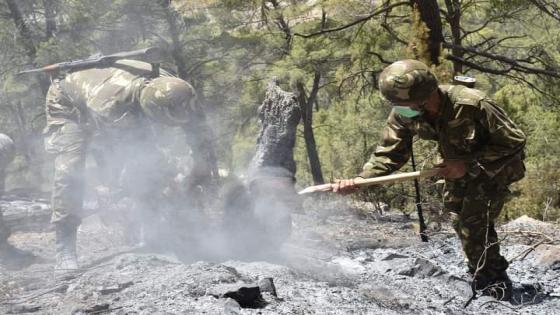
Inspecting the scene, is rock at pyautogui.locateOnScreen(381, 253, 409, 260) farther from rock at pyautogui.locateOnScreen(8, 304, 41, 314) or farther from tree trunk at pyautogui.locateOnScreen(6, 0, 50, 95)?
tree trunk at pyautogui.locateOnScreen(6, 0, 50, 95)

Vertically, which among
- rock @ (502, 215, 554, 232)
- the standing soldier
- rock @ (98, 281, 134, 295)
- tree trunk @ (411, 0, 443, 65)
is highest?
tree trunk @ (411, 0, 443, 65)

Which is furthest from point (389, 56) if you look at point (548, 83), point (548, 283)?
point (548, 283)

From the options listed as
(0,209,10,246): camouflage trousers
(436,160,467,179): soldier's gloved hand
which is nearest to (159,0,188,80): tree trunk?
(0,209,10,246): camouflage trousers

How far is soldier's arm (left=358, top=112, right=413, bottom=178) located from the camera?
13.3ft

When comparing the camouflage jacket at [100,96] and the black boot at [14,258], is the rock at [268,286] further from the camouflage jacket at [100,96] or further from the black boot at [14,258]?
the black boot at [14,258]

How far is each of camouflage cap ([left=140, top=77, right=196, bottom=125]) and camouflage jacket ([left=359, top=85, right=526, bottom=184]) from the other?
1.82 metres

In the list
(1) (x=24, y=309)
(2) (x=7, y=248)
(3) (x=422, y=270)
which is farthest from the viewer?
(2) (x=7, y=248)

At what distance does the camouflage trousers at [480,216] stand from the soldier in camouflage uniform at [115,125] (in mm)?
2310

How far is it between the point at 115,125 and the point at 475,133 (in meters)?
3.26

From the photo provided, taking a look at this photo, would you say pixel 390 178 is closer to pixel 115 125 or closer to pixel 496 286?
pixel 496 286

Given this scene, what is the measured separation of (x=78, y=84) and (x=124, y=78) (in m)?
0.61

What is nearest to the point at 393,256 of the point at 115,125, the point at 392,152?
the point at 392,152

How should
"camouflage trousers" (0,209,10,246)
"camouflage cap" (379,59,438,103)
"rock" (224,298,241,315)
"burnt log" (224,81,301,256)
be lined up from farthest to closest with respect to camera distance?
"camouflage trousers" (0,209,10,246) < "burnt log" (224,81,301,256) < "camouflage cap" (379,59,438,103) < "rock" (224,298,241,315)

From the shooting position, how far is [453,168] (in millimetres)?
3834
